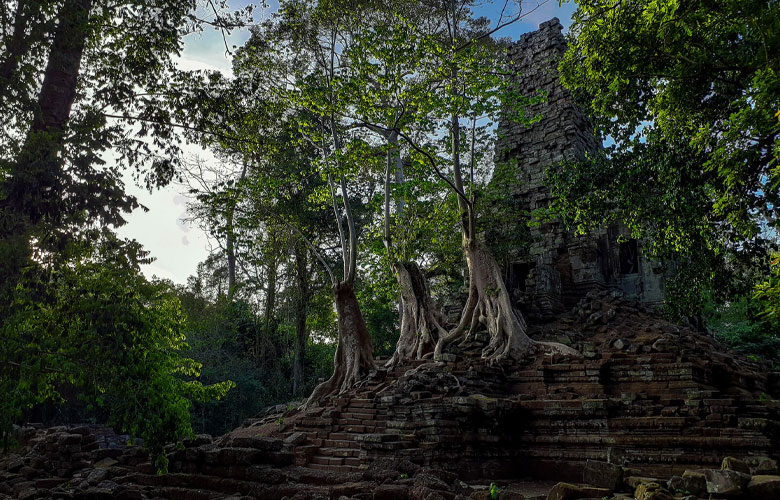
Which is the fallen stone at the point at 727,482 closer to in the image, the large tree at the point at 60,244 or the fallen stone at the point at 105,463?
the large tree at the point at 60,244

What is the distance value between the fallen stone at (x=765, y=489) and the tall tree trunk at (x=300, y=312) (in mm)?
17226

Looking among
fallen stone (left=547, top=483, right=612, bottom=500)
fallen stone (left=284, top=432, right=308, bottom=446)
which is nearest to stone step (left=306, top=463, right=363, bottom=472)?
fallen stone (left=284, top=432, right=308, bottom=446)

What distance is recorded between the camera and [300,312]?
21109 millimetres

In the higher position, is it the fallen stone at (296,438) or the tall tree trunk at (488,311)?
the tall tree trunk at (488,311)

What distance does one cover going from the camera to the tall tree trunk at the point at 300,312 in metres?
20.2

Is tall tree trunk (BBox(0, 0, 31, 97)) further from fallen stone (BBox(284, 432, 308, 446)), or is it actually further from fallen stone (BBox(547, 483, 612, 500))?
fallen stone (BBox(284, 432, 308, 446))

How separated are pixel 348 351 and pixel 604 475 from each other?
911cm

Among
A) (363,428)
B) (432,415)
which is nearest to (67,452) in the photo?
(363,428)

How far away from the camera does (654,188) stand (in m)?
10.6

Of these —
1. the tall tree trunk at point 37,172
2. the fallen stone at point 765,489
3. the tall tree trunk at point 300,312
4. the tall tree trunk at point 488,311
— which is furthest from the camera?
the tall tree trunk at point 300,312

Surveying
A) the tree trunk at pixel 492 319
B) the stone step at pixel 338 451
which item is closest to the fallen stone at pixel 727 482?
the stone step at pixel 338 451

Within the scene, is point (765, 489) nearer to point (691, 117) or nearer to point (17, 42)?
point (691, 117)

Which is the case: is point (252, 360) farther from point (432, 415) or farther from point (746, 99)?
point (746, 99)

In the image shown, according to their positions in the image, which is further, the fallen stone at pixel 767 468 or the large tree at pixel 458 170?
the large tree at pixel 458 170
